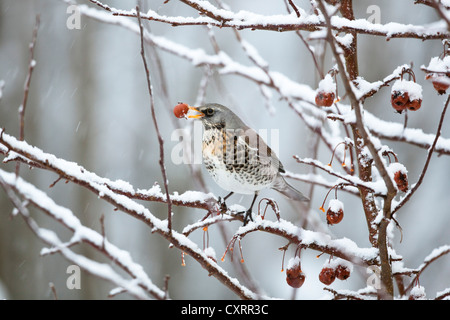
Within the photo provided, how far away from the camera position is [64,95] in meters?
7.20

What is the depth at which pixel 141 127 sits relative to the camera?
7945mm

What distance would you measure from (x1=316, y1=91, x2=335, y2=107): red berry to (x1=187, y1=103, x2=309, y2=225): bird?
0.91 m

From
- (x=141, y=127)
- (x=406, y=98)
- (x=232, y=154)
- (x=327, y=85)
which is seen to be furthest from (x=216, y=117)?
(x=141, y=127)

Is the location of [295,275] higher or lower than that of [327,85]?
lower

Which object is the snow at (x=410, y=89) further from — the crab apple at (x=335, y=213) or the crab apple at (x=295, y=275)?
the crab apple at (x=295, y=275)

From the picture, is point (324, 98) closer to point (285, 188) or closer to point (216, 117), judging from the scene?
point (216, 117)

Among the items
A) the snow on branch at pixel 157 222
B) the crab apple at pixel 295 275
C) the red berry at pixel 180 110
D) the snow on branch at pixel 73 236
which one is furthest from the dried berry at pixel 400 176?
the red berry at pixel 180 110

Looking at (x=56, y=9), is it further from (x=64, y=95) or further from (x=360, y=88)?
(x=360, y=88)

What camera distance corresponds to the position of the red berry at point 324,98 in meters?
1.61

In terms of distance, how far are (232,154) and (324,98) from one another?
96cm

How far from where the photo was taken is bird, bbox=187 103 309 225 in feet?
8.20

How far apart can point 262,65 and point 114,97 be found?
21.0 feet

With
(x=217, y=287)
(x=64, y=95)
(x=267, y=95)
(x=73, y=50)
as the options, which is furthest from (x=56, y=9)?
(x=267, y=95)
